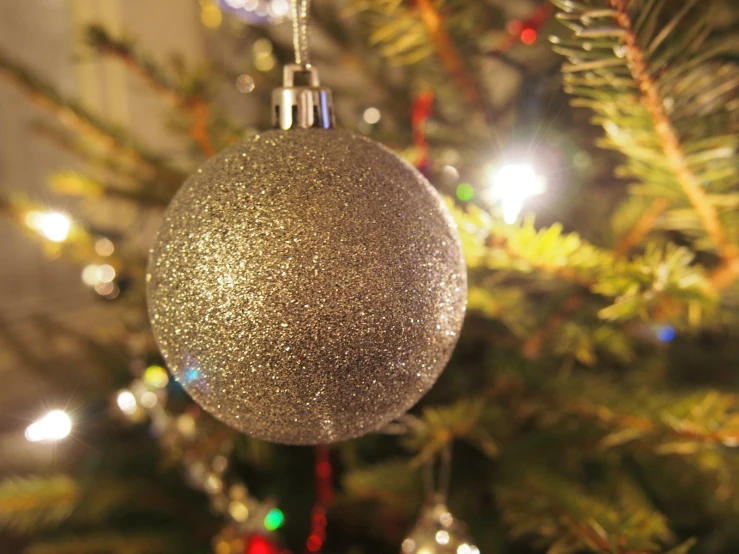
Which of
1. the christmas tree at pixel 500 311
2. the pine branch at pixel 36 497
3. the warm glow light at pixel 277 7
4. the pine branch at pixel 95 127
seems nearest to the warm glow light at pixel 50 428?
the christmas tree at pixel 500 311

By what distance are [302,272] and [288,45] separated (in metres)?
0.53

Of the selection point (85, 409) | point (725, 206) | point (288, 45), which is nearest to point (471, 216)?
point (725, 206)

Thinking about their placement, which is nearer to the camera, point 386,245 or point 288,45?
point 386,245

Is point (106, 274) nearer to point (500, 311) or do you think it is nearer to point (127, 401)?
point (127, 401)

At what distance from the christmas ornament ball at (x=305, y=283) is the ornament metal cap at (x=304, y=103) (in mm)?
23

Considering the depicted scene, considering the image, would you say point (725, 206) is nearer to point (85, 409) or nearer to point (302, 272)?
point (302, 272)

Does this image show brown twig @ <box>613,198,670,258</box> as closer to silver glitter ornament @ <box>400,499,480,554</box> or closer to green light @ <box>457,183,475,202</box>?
green light @ <box>457,183,475,202</box>

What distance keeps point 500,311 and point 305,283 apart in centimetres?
24

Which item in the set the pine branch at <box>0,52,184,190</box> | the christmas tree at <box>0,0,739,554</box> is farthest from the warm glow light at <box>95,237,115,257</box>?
the pine branch at <box>0,52,184,190</box>

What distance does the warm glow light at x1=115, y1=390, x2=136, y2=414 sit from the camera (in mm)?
592

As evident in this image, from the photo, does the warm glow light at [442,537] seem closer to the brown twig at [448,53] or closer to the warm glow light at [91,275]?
the brown twig at [448,53]

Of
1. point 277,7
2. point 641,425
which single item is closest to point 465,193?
point 641,425

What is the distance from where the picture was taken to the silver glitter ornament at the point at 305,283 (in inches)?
9.7

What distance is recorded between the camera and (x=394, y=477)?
1.56ft
